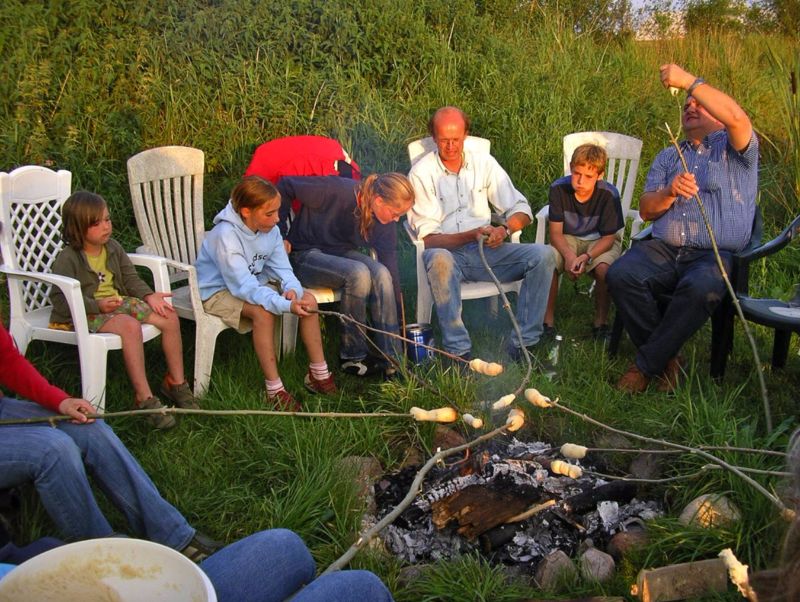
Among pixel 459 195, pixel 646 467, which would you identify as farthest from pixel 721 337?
pixel 459 195

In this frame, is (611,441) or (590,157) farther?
(590,157)

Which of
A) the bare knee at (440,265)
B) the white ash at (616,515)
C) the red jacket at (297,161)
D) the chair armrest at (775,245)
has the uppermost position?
the red jacket at (297,161)

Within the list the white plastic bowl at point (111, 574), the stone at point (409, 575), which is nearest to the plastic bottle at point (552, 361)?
the stone at point (409, 575)

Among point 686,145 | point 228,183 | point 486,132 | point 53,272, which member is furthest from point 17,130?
point 686,145

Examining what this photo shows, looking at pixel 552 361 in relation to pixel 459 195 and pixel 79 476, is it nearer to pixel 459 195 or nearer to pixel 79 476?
pixel 459 195

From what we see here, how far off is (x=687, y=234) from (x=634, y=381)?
2.88ft

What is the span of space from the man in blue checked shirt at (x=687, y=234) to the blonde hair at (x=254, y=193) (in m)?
1.92

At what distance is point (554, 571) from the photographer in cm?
262

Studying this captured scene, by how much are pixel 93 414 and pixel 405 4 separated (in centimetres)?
535

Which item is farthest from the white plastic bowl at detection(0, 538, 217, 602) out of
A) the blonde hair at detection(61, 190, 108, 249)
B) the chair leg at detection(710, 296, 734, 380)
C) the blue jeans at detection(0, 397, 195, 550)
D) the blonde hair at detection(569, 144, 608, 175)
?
the blonde hair at detection(569, 144, 608, 175)

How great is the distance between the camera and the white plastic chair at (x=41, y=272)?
11.5 ft

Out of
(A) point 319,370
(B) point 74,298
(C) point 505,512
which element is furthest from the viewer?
(A) point 319,370

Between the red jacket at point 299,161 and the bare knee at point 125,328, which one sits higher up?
the red jacket at point 299,161

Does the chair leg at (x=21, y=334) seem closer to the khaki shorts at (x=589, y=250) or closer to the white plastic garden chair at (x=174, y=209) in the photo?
the white plastic garden chair at (x=174, y=209)
